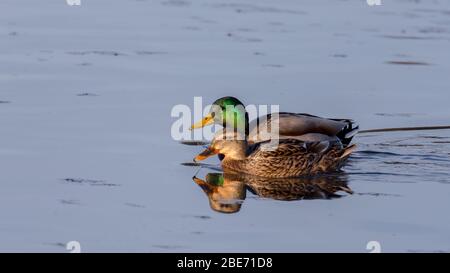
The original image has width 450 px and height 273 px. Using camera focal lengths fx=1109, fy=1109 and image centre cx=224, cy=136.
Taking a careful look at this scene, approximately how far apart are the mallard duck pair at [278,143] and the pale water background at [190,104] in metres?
0.29

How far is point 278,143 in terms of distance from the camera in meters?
10.3

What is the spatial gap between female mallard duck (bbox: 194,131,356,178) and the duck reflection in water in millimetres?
97

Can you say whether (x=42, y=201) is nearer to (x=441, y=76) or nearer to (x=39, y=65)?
(x=39, y=65)

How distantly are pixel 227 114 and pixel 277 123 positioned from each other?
484mm

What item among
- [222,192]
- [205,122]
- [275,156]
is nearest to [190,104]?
[205,122]

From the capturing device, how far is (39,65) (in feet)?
42.0

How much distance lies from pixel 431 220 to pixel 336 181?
5.64 feet

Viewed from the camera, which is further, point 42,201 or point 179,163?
point 179,163

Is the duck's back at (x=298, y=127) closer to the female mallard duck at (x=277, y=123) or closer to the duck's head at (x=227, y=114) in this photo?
the female mallard duck at (x=277, y=123)

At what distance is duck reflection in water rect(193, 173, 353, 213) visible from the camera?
29.3 ft

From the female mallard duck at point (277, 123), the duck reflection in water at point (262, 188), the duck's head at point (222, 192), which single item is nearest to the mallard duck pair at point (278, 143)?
the female mallard duck at point (277, 123)

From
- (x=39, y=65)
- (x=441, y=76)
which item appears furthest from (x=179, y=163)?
(x=441, y=76)

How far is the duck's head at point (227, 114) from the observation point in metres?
10.4

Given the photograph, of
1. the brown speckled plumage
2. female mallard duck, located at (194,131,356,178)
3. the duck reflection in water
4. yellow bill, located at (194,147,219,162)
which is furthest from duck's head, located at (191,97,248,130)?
the duck reflection in water
